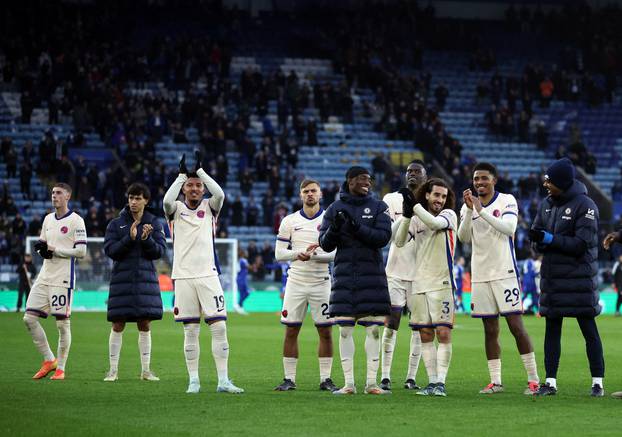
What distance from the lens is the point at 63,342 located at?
15.5 m

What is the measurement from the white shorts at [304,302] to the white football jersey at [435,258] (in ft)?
3.73

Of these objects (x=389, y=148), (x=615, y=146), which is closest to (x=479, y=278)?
(x=389, y=148)

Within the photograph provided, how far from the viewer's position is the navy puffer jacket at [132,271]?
14.9 meters

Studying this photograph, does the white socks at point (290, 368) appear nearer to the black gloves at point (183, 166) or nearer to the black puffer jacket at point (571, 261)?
the black gloves at point (183, 166)

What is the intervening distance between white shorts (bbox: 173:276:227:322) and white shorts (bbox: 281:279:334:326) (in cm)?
80

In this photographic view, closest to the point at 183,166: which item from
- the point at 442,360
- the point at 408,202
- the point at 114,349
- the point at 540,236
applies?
the point at 408,202

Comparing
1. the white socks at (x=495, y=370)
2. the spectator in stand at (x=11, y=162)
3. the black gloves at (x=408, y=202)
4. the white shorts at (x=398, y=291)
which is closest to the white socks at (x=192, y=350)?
the white shorts at (x=398, y=291)

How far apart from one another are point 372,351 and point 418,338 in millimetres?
1094

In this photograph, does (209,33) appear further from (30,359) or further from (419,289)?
(419,289)

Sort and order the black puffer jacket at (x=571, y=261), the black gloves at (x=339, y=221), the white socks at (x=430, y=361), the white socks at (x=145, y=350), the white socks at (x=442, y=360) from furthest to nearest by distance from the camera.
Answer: the white socks at (x=145, y=350), the white socks at (x=430, y=361), the white socks at (x=442, y=360), the black puffer jacket at (x=571, y=261), the black gloves at (x=339, y=221)

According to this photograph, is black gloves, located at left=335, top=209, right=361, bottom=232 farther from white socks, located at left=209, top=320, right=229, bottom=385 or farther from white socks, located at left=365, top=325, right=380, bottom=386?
white socks, located at left=209, top=320, right=229, bottom=385

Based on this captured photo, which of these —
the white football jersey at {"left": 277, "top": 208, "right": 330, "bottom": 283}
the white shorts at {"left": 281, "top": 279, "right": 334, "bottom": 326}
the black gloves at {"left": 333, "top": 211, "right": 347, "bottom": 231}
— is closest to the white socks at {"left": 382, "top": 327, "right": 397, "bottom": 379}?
the white shorts at {"left": 281, "top": 279, "right": 334, "bottom": 326}

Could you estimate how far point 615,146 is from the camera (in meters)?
51.8

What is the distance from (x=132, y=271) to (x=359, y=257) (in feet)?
11.4
